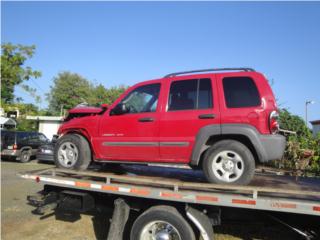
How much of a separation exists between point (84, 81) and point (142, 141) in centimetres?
5039

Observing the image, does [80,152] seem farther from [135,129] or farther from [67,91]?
[67,91]

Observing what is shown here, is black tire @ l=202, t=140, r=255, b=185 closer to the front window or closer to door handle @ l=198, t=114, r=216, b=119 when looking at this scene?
door handle @ l=198, t=114, r=216, b=119

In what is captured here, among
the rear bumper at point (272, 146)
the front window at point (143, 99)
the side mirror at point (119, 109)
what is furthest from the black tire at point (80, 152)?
the rear bumper at point (272, 146)

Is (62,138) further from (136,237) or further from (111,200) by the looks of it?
(136,237)

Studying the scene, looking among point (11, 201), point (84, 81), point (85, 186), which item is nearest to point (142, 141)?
point (85, 186)

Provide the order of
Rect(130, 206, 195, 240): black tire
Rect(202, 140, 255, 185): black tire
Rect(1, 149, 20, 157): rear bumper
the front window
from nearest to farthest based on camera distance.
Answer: Rect(130, 206, 195, 240): black tire → Rect(202, 140, 255, 185): black tire → the front window → Rect(1, 149, 20, 157): rear bumper

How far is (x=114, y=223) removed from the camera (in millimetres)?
4891

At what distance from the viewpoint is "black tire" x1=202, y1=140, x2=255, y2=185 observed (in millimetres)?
4527

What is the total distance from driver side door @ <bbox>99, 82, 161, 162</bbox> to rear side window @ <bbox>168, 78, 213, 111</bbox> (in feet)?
0.92

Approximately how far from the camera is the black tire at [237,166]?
4527mm

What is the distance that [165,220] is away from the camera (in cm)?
447

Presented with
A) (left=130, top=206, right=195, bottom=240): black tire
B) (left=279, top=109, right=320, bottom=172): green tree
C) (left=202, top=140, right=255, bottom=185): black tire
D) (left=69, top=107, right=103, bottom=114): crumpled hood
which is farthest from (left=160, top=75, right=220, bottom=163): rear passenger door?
(left=279, top=109, right=320, bottom=172): green tree

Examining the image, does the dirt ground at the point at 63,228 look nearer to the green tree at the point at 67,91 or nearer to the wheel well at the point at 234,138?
the wheel well at the point at 234,138

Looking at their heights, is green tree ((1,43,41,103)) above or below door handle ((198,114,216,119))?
above
